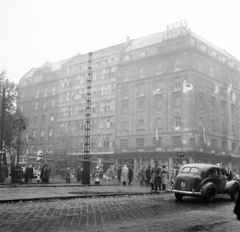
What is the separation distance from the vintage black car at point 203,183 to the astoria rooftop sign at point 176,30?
128 feet

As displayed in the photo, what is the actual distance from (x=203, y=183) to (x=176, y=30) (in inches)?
1666

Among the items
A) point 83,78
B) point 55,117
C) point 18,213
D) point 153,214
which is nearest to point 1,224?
point 18,213

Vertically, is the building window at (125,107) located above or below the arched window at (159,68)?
below

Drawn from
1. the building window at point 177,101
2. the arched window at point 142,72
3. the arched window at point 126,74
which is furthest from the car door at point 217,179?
the arched window at point 126,74

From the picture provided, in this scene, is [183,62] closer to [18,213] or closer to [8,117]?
[8,117]

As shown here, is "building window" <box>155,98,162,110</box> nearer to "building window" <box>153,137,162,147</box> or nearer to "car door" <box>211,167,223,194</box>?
"building window" <box>153,137,162,147</box>

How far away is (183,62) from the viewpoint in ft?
163

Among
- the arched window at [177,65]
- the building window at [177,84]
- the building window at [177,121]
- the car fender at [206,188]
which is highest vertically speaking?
the arched window at [177,65]

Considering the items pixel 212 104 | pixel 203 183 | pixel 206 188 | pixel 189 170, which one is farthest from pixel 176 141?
pixel 206 188

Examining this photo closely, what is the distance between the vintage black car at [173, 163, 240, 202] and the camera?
46.2 feet

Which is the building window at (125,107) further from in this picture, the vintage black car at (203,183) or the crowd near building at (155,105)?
the vintage black car at (203,183)

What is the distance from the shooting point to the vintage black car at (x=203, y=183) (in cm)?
1409

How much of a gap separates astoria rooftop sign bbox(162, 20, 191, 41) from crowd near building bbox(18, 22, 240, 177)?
158mm

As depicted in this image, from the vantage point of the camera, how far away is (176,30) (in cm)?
5269
